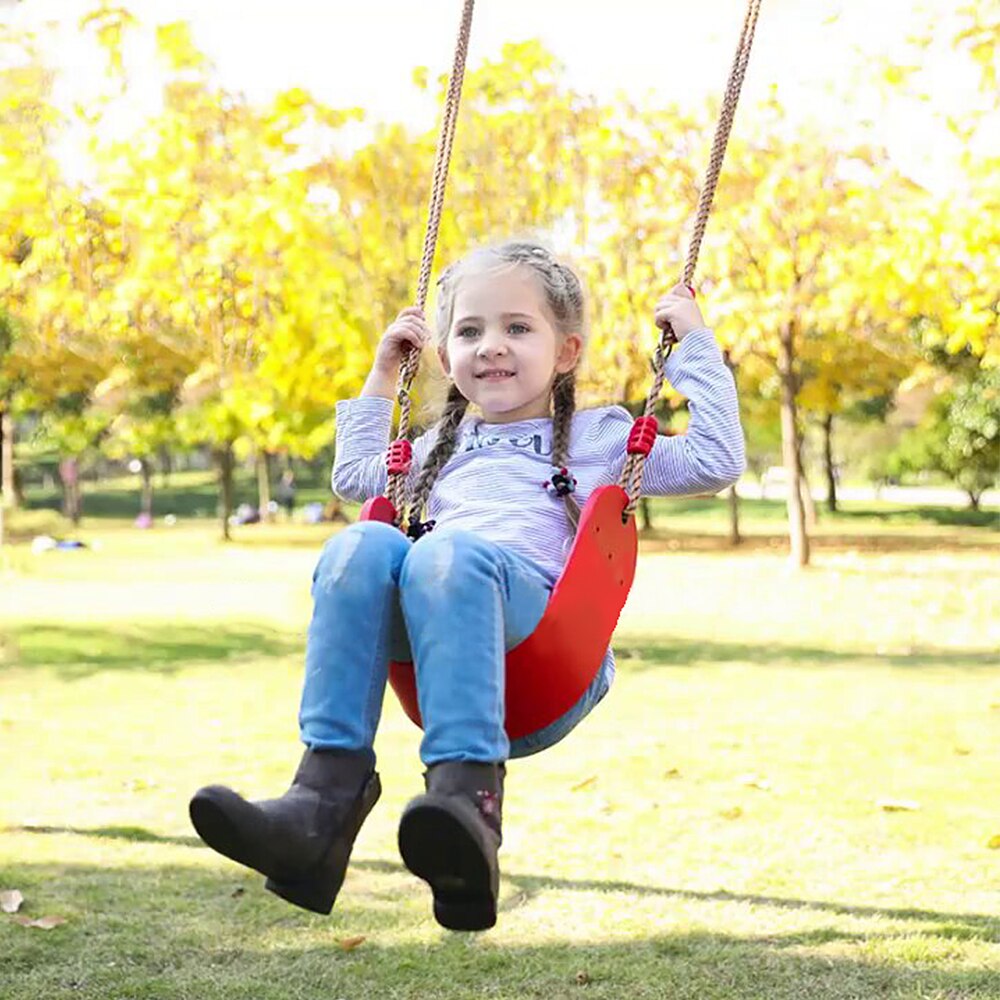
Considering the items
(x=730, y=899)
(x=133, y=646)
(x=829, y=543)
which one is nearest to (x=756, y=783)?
(x=730, y=899)

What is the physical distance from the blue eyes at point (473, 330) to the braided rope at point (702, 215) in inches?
10.1

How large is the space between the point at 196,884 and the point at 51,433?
1068 inches

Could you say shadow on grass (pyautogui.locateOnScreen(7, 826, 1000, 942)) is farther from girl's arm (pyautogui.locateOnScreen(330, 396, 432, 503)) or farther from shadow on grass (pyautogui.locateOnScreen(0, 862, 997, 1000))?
girl's arm (pyautogui.locateOnScreen(330, 396, 432, 503))

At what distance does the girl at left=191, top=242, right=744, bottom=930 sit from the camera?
2.09m

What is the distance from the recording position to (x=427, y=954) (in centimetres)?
410

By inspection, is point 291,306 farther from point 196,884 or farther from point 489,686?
point 489,686

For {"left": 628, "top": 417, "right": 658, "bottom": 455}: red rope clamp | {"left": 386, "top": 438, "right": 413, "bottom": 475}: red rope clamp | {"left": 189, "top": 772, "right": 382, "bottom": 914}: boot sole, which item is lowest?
{"left": 189, "top": 772, "right": 382, "bottom": 914}: boot sole

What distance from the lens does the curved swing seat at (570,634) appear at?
Answer: 2330 mm

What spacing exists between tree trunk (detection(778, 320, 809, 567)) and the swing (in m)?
13.9

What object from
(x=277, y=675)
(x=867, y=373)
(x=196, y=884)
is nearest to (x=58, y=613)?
(x=277, y=675)

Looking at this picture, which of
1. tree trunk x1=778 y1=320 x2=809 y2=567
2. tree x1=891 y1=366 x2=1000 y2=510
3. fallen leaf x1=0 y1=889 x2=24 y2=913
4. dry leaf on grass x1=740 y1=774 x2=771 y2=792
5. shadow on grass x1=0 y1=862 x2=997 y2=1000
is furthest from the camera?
tree x1=891 y1=366 x2=1000 y2=510

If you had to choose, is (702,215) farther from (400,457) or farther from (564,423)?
(400,457)

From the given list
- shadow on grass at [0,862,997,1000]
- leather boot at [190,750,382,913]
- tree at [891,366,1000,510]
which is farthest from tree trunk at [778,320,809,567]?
leather boot at [190,750,382,913]

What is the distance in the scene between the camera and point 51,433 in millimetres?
30438
